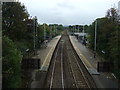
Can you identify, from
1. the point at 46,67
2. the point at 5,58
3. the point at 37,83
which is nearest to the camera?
the point at 5,58

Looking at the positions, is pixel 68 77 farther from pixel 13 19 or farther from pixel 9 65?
pixel 13 19

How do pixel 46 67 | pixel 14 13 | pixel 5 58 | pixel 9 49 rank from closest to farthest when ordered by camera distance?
pixel 5 58 → pixel 9 49 → pixel 46 67 → pixel 14 13

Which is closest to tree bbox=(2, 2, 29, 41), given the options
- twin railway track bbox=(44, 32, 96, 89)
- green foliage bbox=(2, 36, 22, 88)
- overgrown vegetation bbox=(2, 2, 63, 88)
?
overgrown vegetation bbox=(2, 2, 63, 88)

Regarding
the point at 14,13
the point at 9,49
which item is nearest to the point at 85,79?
the point at 9,49

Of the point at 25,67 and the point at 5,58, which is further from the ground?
the point at 5,58

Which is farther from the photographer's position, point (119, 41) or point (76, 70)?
point (76, 70)

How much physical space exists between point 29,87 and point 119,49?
8.64 metres

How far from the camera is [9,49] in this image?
20156 mm

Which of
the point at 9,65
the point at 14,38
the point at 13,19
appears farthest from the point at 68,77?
the point at 13,19

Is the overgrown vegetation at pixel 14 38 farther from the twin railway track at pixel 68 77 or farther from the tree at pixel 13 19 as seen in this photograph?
the twin railway track at pixel 68 77

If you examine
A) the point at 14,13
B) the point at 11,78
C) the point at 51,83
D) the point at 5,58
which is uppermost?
the point at 14,13

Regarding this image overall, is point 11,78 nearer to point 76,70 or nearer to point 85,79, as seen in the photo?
point 85,79

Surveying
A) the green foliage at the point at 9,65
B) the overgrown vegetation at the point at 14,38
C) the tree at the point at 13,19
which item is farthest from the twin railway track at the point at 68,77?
the tree at the point at 13,19

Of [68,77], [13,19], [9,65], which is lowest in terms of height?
[68,77]
